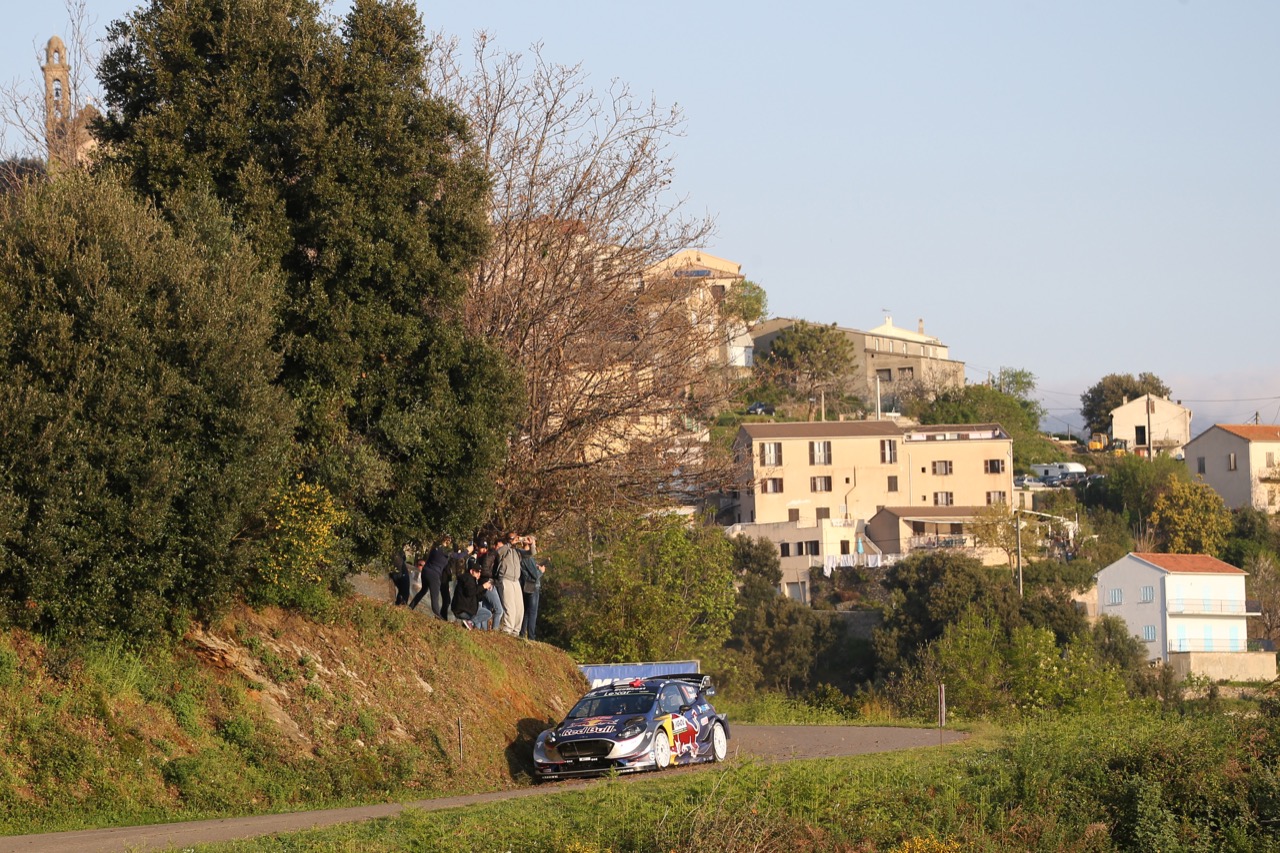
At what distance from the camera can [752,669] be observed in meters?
60.8

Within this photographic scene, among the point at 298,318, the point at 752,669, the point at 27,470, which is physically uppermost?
the point at 298,318

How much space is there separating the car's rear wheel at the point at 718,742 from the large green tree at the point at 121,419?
773 centimetres

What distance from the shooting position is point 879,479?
9894 centimetres

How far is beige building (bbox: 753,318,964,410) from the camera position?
420 feet

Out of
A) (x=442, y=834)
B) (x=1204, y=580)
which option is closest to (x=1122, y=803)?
(x=442, y=834)

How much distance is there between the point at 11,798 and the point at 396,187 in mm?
9900

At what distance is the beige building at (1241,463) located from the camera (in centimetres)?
10800

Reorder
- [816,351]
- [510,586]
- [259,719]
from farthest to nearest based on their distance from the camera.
Result: [816,351]
[510,586]
[259,719]

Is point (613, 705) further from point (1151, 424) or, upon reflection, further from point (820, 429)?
point (1151, 424)

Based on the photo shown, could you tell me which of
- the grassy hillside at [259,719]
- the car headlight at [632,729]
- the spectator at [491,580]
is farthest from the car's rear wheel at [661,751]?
the spectator at [491,580]

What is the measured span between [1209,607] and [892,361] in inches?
2380

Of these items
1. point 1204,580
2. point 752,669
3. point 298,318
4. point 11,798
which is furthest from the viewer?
point 1204,580

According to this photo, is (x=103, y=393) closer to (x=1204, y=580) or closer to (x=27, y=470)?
(x=27, y=470)

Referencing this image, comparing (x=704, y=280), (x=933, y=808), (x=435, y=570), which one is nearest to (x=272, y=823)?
(x=933, y=808)
